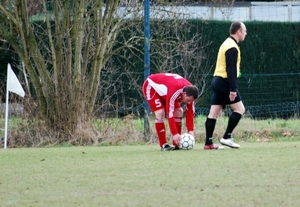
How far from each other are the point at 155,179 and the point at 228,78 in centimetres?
396

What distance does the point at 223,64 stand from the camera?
12.5 metres

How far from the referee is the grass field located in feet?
2.03

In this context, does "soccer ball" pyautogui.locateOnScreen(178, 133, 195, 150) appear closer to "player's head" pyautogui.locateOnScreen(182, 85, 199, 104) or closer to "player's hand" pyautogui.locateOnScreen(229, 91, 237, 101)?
"player's head" pyautogui.locateOnScreen(182, 85, 199, 104)

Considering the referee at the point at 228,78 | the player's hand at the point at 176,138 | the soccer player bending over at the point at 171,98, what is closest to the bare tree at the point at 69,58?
the soccer player bending over at the point at 171,98

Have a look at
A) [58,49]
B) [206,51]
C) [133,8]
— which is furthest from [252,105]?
[58,49]

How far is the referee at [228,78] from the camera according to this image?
12.3 m

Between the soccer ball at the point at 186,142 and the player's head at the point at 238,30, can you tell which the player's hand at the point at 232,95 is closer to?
the player's head at the point at 238,30

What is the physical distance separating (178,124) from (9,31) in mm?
6110

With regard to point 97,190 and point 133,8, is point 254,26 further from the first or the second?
point 97,190

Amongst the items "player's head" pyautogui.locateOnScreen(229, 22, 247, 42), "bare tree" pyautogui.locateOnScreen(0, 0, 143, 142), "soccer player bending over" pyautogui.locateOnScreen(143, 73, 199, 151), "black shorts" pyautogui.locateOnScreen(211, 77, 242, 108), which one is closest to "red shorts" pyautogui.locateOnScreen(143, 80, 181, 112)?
"soccer player bending over" pyautogui.locateOnScreen(143, 73, 199, 151)

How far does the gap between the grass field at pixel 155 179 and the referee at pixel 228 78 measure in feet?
2.03

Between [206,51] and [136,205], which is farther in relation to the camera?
[206,51]

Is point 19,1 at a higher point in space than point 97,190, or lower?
higher

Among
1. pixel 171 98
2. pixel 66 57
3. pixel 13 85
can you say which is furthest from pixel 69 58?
pixel 171 98
